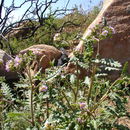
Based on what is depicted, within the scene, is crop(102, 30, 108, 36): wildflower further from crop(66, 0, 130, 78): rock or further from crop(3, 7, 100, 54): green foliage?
crop(3, 7, 100, 54): green foliage

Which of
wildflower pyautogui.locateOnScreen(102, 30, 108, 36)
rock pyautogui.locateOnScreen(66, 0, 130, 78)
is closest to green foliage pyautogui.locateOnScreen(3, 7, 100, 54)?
rock pyautogui.locateOnScreen(66, 0, 130, 78)

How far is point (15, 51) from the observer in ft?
19.9

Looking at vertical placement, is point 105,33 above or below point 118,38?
above

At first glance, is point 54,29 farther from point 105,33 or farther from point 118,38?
point 105,33

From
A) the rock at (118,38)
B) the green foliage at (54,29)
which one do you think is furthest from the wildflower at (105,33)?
the green foliage at (54,29)

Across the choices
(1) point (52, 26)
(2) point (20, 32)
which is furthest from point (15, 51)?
(2) point (20, 32)

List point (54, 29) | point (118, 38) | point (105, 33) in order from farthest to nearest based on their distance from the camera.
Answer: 1. point (54, 29)
2. point (118, 38)
3. point (105, 33)

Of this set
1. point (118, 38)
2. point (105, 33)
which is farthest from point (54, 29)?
point (105, 33)

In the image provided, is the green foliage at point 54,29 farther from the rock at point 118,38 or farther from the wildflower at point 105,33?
the wildflower at point 105,33

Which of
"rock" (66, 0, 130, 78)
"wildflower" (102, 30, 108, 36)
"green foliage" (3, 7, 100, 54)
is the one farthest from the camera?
"green foliage" (3, 7, 100, 54)

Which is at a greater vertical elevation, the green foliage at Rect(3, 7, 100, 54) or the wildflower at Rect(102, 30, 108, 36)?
the wildflower at Rect(102, 30, 108, 36)

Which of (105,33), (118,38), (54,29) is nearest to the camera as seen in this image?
(105,33)

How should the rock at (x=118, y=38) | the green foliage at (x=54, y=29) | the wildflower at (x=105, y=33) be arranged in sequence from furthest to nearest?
the green foliage at (x=54, y=29) → the rock at (x=118, y=38) → the wildflower at (x=105, y=33)

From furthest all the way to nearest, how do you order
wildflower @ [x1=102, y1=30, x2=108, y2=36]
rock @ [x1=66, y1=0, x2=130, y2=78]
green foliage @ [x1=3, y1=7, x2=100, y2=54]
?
green foliage @ [x1=3, y1=7, x2=100, y2=54] < rock @ [x1=66, y1=0, x2=130, y2=78] < wildflower @ [x1=102, y1=30, x2=108, y2=36]
